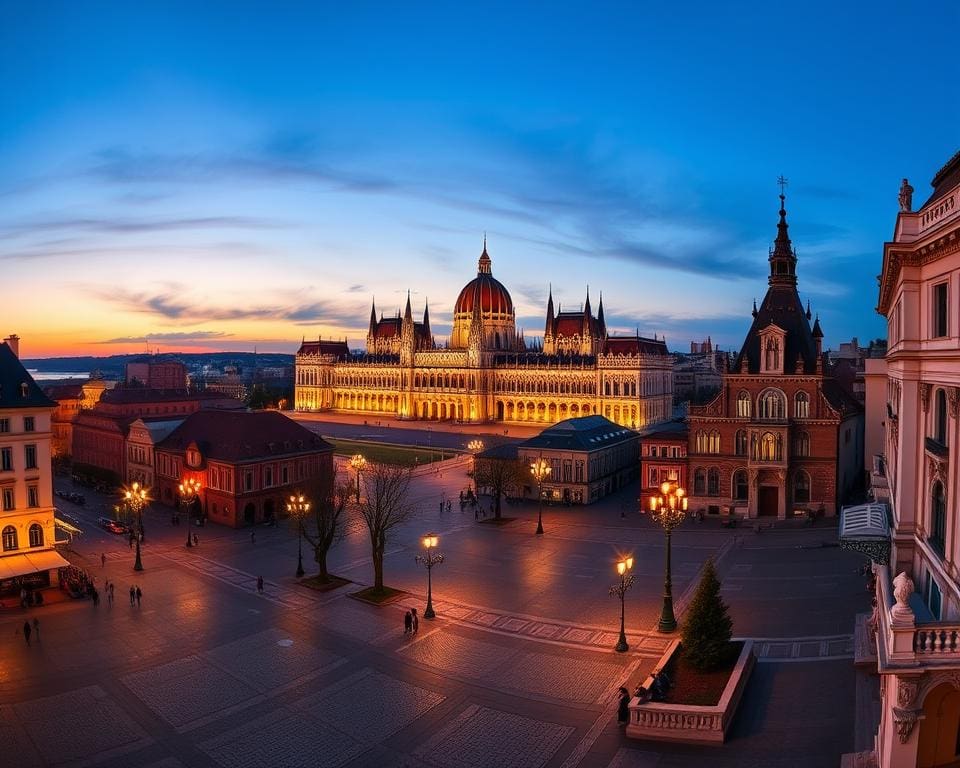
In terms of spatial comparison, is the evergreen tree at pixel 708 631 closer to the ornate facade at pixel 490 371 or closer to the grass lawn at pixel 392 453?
the grass lawn at pixel 392 453

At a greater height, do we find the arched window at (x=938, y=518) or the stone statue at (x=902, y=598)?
the arched window at (x=938, y=518)

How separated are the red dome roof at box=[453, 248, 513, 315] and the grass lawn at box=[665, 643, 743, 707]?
126735 mm

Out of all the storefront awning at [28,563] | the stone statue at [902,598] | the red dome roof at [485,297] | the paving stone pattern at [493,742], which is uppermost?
the red dome roof at [485,297]

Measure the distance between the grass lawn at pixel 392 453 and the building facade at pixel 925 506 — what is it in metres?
63.3

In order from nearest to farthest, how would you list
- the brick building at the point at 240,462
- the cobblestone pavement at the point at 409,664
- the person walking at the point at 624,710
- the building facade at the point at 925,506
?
the building facade at the point at 925,506
the cobblestone pavement at the point at 409,664
the person walking at the point at 624,710
the brick building at the point at 240,462

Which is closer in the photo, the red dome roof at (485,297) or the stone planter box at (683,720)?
the stone planter box at (683,720)

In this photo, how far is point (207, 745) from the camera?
21.7 metres

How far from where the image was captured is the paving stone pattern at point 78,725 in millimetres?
21719

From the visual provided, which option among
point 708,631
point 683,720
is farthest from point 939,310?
point 683,720

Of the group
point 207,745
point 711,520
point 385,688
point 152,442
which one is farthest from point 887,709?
point 152,442

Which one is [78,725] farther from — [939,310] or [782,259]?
[782,259]

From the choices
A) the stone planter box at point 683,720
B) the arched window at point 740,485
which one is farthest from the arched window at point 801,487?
the stone planter box at point 683,720

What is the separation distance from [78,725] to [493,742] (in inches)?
523

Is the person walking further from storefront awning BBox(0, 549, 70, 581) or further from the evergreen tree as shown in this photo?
storefront awning BBox(0, 549, 70, 581)
